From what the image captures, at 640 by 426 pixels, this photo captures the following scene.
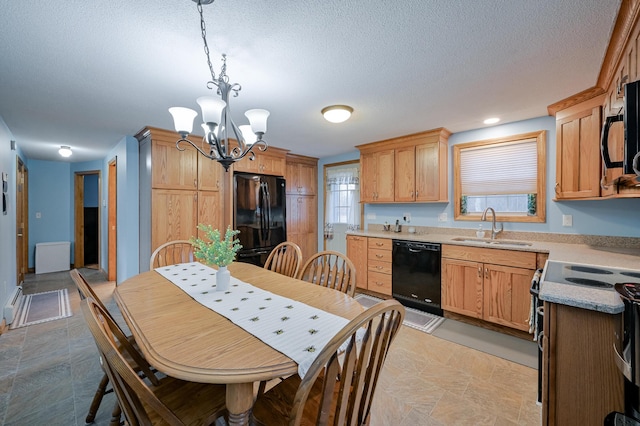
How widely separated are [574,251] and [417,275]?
1473 mm

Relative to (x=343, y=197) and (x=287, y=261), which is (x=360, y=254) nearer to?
(x=343, y=197)

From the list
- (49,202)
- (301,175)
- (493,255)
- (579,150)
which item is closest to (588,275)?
(493,255)

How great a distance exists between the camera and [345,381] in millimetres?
826

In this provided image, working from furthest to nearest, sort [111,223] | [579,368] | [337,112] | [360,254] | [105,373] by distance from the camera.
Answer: [111,223]
[360,254]
[337,112]
[105,373]
[579,368]

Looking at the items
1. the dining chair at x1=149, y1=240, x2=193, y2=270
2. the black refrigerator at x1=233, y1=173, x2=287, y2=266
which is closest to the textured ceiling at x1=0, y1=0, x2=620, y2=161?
the black refrigerator at x1=233, y1=173, x2=287, y2=266

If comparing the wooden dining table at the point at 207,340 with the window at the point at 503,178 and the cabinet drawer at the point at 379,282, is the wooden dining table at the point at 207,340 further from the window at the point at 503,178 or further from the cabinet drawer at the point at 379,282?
the window at the point at 503,178

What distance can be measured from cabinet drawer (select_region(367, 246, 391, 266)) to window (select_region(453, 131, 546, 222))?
1027mm

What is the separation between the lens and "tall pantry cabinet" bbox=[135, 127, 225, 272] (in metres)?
3.31

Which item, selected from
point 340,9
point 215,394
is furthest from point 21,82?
point 215,394

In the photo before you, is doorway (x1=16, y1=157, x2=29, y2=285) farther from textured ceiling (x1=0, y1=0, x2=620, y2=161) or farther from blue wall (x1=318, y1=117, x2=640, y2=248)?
blue wall (x1=318, y1=117, x2=640, y2=248)

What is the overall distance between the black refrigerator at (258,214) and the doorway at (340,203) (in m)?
1.18

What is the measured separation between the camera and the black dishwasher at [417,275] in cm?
317

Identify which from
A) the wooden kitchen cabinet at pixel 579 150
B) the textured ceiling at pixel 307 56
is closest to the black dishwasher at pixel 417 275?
the wooden kitchen cabinet at pixel 579 150

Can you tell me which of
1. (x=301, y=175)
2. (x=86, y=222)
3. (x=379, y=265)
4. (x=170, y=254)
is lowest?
(x=379, y=265)
